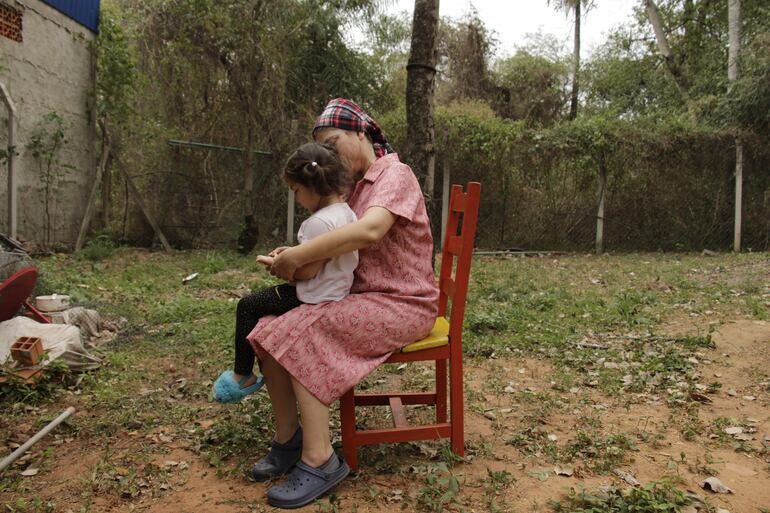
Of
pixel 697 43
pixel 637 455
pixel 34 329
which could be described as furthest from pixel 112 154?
pixel 697 43

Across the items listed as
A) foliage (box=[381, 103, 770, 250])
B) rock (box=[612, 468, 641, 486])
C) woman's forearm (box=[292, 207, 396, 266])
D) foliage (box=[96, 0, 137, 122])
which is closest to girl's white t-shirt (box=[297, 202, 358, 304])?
woman's forearm (box=[292, 207, 396, 266])

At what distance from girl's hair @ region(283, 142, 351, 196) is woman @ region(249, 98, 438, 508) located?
0.15m

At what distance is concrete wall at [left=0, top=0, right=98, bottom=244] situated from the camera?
7.36m

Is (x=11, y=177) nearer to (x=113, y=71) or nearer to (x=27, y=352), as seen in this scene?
(x=113, y=71)

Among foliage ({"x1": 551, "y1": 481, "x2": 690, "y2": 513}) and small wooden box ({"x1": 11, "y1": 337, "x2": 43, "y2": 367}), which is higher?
small wooden box ({"x1": 11, "y1": 337, "x2": 43, "y2": 367})

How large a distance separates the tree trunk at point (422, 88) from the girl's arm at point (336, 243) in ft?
10.6

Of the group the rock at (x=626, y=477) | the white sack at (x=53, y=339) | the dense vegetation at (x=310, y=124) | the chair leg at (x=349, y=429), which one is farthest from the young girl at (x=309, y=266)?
the dense vegetation at (x=310, y=124)

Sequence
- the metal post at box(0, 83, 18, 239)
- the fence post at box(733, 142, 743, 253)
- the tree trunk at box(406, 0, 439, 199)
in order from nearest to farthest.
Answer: the tree trunk at box(406, 0, 439, 199) → the metal post at box(0, 83, 18, 239) → the fence post at box(733, 142, 743, 253)

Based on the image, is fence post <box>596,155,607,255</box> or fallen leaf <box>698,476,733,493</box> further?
fence post <box>596,155,607,255</box>

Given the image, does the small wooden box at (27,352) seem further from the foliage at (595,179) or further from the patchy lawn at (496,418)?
the foliage at (595,179)

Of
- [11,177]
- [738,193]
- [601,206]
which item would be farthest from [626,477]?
[738,193]

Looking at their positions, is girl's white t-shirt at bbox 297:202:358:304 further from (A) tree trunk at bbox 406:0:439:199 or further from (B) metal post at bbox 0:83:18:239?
(B) metal post at bbox 0:83:18:239

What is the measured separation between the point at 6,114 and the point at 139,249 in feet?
8.68

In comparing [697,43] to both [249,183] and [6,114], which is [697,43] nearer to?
[249,183]
